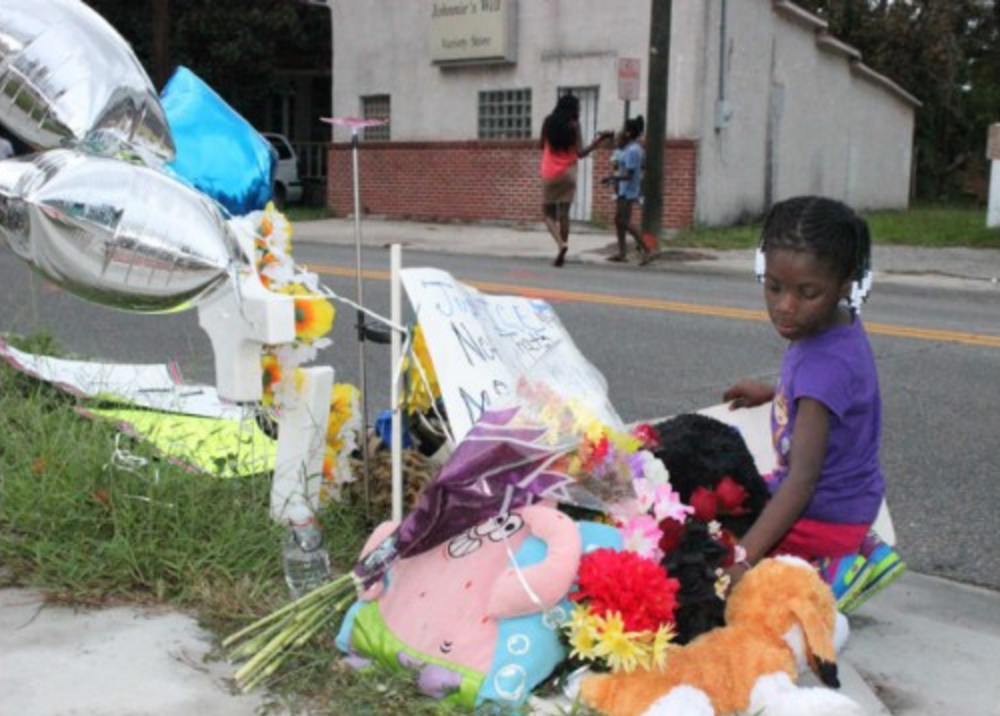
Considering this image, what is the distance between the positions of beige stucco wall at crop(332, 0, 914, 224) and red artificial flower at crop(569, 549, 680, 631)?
16356 millimetres

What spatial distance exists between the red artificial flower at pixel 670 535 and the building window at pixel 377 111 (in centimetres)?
2076

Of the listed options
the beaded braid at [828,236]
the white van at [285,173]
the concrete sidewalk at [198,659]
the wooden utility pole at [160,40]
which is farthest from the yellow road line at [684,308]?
the white van at [285,173]

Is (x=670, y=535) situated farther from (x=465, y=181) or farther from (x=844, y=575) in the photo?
(x=465, y=181)

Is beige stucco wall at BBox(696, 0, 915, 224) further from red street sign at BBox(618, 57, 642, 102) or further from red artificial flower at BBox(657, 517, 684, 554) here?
red artificial flower at BBox(657, 517, 684, 554)

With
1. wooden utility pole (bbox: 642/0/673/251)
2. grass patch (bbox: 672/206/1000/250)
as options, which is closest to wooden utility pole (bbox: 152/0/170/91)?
wooden utility pole (bbox: 642/0/673/251)

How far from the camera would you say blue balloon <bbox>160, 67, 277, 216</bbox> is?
3.72m

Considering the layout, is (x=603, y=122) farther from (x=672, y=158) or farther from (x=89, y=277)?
(x=89, y=277)

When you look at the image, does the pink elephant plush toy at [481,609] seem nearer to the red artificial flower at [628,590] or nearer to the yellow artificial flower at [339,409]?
the red artificial flower at [628,590]

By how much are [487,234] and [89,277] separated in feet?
55.5

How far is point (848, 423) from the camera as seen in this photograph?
3.12 meters

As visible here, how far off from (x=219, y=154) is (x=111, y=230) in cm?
94

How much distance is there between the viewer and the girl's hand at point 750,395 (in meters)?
3.72

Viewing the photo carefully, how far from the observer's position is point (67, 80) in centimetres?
315

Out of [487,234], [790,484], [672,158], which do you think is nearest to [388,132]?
[487,234]
